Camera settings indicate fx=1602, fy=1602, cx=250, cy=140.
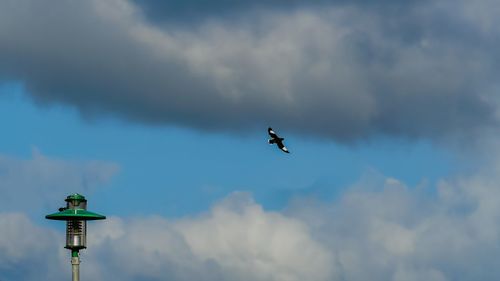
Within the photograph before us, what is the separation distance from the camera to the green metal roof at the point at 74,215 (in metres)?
84.2

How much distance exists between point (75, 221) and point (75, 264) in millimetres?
2271

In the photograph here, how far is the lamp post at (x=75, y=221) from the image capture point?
84.4 meters

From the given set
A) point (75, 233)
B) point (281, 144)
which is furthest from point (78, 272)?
point (281, 144)

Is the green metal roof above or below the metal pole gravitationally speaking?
above

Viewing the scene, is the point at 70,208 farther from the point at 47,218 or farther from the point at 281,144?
the point at 281,144

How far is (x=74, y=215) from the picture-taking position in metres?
84.2

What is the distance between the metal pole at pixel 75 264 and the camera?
8406 cm

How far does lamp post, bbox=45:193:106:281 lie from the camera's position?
3322 inches

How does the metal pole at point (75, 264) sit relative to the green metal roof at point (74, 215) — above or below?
below

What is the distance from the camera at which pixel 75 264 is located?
277 ft

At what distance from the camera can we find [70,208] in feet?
278

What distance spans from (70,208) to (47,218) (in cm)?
132

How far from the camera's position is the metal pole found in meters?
84.1

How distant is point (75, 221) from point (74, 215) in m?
0.66
